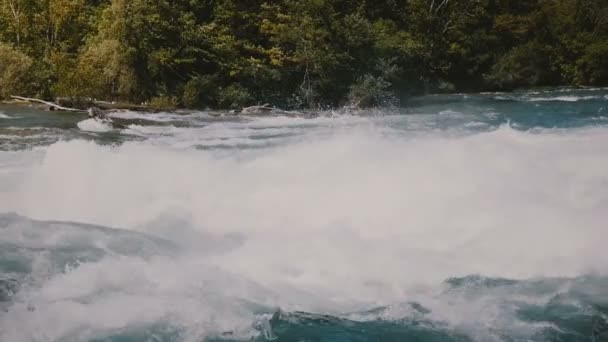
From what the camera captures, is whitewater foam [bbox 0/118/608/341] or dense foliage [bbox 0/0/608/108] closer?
whitewater foam [bbox 0/118/608/341]

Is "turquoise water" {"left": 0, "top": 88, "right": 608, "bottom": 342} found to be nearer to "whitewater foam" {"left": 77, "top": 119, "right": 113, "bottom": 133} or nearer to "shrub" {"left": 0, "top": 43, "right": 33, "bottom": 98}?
"whitewater foam" {"left": 77, "top": 119, "right": 113, "bottom": 133}

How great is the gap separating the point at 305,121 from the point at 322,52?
19.8ft

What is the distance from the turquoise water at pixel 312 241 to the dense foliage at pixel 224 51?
10.6 meters

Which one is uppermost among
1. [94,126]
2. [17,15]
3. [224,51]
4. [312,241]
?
[17,15]

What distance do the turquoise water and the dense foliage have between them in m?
10.6

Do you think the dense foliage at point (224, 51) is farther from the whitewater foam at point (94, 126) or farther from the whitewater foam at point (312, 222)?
the whitewater foam at point (312, 222)

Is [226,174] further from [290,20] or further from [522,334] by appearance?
[290,20]

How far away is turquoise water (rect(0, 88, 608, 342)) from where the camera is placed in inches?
239

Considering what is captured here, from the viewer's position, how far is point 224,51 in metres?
25.2

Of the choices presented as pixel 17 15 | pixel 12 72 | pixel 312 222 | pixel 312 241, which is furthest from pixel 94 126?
pixel 17 15

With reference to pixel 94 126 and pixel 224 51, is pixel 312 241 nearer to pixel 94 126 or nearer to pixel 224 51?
pixel 94 126

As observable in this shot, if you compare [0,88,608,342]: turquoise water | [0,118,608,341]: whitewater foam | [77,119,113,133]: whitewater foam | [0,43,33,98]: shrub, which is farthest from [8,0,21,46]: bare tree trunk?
[0,118,608,341]: whitewater foam

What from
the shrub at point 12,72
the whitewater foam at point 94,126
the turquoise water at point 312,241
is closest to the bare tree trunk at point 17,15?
the shrub at point 12,72

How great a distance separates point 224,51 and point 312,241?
60.4ft
